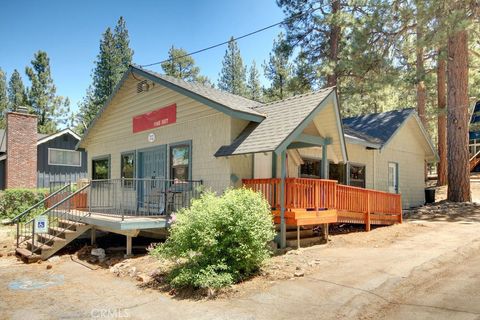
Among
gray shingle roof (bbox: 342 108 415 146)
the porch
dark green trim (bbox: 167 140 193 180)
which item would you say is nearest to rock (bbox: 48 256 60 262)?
dark green trim (bbox: 167 140 193 180)

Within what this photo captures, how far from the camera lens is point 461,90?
17250 mm

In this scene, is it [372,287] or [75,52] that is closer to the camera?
[372,287]

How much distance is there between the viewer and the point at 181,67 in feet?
142

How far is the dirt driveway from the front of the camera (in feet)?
18.5

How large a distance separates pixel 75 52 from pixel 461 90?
2164 centimetres

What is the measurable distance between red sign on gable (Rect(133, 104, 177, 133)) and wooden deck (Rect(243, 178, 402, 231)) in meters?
3.91

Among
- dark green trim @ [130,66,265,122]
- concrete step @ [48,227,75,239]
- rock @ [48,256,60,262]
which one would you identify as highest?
dark green trim @ [130,66,265,122]

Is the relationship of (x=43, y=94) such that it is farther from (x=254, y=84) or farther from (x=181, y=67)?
(x=254, y=84)

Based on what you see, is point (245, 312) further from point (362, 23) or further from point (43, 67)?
point (43, 67)

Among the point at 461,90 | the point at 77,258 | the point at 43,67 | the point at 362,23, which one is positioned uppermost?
the point at 43,67

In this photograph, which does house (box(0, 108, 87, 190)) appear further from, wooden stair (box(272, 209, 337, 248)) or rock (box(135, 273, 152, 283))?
wooden stair (box(272, 209, 337, 248))

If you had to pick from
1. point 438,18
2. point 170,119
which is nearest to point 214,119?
point 170,119

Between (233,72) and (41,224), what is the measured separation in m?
40.5

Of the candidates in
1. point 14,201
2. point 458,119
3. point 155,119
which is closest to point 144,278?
point 155,119
